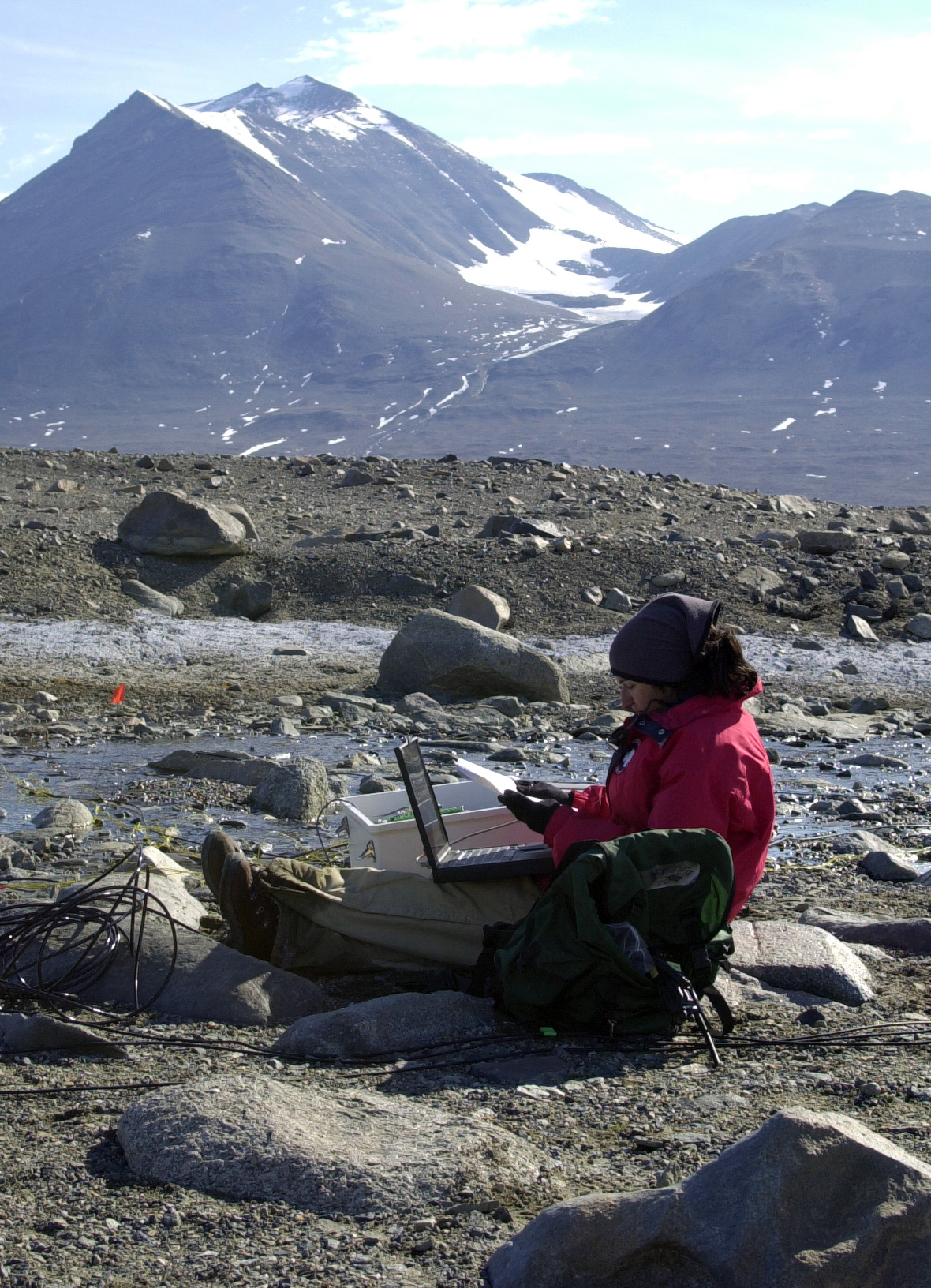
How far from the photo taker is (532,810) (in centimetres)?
397

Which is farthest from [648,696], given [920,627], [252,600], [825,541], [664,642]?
[825,541]

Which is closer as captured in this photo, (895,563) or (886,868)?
(886,868)

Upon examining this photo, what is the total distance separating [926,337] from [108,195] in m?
126

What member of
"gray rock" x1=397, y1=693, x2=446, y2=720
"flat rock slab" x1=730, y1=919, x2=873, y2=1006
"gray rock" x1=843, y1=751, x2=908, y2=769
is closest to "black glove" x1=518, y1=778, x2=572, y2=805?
"flat rock slab" x1=730, y1=919, x2=873, y2=1006

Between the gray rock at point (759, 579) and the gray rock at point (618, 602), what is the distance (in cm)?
148

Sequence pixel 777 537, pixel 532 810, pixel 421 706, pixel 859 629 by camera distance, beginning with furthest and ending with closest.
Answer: pixel 777 537, pixel 859 629, pixel 421 706, pixel 532 810

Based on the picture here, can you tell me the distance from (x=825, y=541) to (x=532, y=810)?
43.0 ft

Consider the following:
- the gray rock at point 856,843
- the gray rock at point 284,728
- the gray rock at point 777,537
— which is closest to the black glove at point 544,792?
the gray rock at point 856,843

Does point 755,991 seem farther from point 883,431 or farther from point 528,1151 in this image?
point 883,431

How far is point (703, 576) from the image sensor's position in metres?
14.4

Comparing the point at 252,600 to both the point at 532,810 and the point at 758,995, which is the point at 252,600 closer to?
the point at 532,810

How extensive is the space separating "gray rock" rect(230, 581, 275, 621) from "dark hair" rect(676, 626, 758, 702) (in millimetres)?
10040

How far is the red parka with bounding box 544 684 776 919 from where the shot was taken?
11.8 feet

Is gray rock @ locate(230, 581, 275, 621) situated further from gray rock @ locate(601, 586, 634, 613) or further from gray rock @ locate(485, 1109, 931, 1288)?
gray rock @ locate(485, 1109, 931, 1288)
